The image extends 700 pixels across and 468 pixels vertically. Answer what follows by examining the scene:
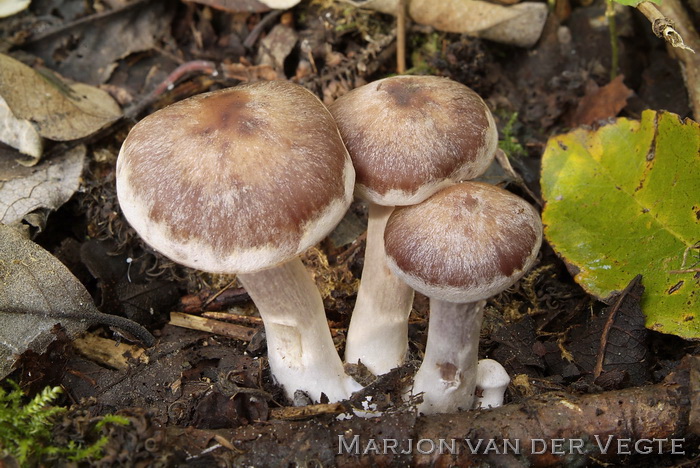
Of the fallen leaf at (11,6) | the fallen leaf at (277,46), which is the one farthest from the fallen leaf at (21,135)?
the fallen leaf at (277,46)

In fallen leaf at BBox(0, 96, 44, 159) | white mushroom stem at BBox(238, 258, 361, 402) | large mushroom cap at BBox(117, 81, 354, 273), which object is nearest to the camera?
large mushroom cap at BBox(117, 81, 354, 273)

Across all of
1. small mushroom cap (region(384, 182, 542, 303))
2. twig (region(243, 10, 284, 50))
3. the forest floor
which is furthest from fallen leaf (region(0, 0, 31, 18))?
small mushroom cap (region(384, 182, 542, 303))

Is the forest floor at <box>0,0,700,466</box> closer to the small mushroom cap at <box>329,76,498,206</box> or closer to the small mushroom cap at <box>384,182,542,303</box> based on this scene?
the small mushroom cap at <box>384,182,542,303</box>

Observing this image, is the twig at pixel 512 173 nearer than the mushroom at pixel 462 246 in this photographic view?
No

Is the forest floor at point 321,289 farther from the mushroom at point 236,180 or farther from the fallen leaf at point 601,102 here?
the mushroom at point 236,180

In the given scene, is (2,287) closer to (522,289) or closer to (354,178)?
(354,178)

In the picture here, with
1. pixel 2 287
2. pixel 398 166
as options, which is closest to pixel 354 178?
pixel 398 166
